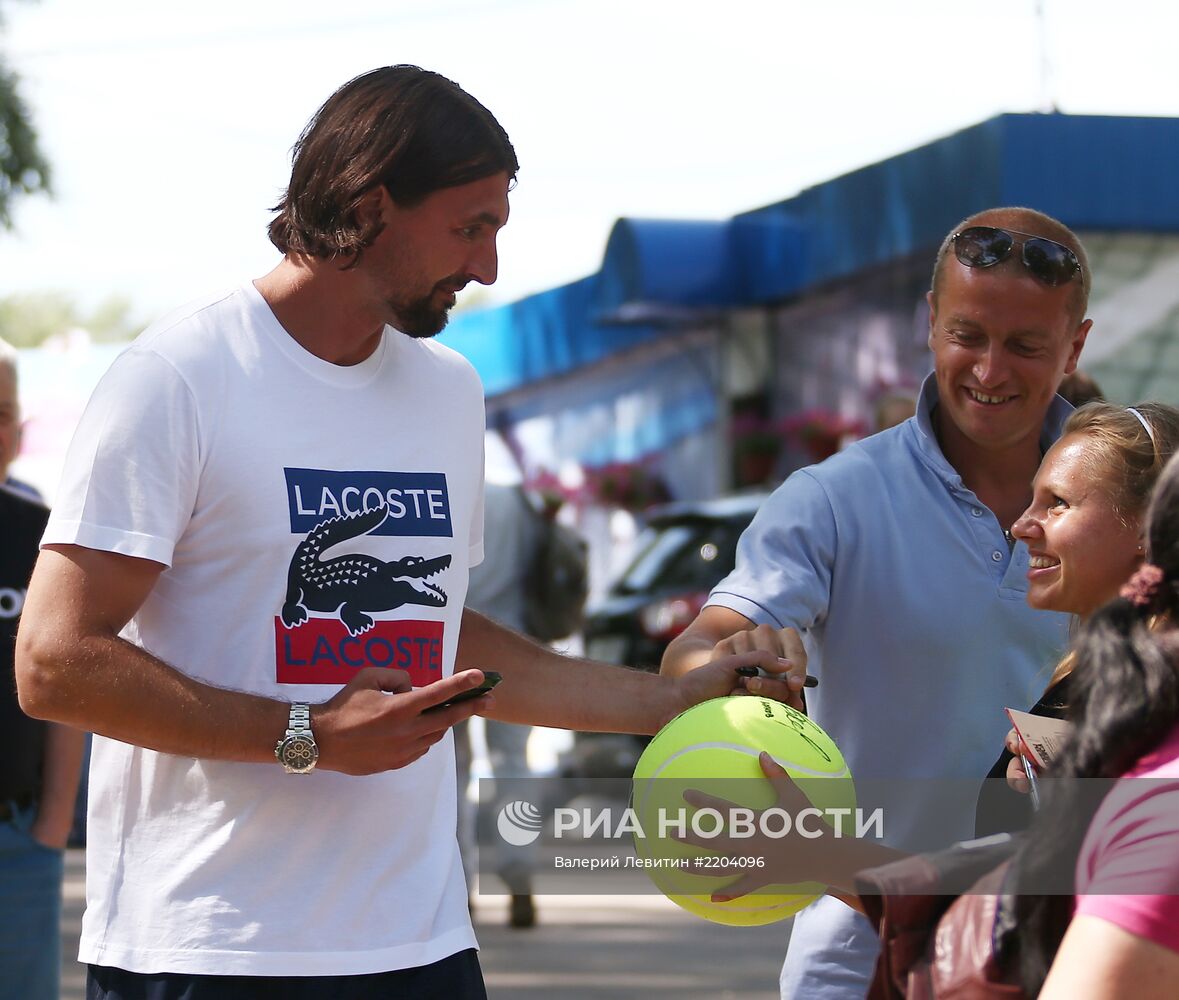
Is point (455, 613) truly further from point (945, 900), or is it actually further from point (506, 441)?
point (506, 441)

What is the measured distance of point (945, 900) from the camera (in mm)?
2246

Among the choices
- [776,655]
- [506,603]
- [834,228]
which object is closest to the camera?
[776,655]

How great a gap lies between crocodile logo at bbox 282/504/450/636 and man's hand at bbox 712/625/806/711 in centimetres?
62

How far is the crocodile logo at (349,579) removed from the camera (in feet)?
9.70

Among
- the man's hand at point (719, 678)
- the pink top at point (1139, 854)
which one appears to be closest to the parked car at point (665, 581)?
the man's hand at point (719, 678)

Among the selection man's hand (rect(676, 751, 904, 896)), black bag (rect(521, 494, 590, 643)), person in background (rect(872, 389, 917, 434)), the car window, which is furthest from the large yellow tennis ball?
the car window

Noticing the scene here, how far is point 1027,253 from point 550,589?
18.5ft

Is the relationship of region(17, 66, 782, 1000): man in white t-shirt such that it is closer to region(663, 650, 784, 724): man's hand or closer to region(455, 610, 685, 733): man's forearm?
region(663, 650, 784, 724): man's hand

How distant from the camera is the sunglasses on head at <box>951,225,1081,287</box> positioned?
3.71 metres

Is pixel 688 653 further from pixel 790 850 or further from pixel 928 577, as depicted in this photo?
pixel 790 850

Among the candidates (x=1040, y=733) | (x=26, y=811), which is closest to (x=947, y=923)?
(x=1040, y=733)

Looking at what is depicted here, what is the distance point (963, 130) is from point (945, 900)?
11653 mm

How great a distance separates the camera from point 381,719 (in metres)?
2.77

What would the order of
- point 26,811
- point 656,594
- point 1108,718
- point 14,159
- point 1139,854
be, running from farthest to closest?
point 14,159 → point 656,594 → point 26,811 → point 1108,718 → point 1139,854
